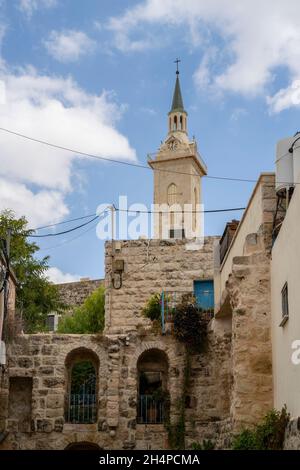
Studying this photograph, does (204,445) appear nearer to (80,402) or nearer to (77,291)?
(80,402)

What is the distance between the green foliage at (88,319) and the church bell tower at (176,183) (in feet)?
78.9

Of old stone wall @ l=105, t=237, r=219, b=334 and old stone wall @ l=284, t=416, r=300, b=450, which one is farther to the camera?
old stone wall @ l=105, t=237, r=219, b=334

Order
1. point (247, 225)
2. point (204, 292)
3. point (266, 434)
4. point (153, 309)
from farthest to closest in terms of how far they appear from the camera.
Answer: point (204, 292) → point (153, 309) → point (247, 225) → point (266, 434)

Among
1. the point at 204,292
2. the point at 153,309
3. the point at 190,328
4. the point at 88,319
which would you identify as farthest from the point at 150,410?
the point at 88,319

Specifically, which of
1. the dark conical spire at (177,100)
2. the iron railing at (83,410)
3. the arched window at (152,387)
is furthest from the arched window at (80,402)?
the dark conical spire at (177,100)

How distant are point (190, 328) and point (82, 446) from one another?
382 cm

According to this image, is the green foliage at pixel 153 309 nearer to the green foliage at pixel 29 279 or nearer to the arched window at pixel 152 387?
the arched window at pixel 152 387

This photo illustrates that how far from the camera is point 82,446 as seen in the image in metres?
18.3

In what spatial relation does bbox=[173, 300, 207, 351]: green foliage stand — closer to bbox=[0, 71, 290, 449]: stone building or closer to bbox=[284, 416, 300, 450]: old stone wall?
bbox=[0, 71, 290, 449]: stone building

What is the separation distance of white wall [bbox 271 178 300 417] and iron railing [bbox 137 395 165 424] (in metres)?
5.96

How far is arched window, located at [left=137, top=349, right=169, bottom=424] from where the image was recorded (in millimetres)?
18167

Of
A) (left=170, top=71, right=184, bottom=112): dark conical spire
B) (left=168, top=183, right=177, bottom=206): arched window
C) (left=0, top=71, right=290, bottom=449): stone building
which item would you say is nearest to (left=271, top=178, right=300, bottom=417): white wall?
(left=0, top=71, right=290, bottom=449): stone building
